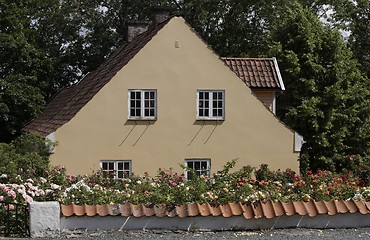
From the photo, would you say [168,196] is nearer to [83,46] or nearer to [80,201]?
[80,201]

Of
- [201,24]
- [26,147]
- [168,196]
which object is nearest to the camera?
[168,196]

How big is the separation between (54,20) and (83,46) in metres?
2.55

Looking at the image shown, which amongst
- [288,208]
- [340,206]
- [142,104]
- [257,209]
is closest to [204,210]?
[257,209]

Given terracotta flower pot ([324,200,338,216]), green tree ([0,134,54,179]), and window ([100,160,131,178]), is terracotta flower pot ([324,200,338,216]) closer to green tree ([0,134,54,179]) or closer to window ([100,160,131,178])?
green tree ([0,134,54,179])

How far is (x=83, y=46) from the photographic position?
4162 cm

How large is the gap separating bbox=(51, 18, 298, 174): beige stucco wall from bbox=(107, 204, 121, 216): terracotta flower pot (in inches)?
503

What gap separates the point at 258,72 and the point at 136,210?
16.6m

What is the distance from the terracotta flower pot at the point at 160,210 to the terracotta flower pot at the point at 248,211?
1.23 metres

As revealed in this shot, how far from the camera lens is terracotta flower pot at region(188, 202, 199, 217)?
30.5 ft

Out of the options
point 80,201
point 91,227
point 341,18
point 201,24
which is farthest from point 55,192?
point 341,18

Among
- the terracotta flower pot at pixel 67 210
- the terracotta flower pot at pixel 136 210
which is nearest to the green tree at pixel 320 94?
the terracotta flower pot at pixel 136 210

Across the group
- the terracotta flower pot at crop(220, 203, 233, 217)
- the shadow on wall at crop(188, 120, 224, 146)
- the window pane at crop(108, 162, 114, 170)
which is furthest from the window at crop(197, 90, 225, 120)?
the terracotta flower pot at crop(220, 203, 233, 217)

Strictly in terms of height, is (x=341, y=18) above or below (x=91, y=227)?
above

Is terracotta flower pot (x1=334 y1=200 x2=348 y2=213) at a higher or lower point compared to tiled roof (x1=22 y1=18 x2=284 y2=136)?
lower
